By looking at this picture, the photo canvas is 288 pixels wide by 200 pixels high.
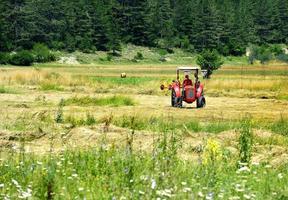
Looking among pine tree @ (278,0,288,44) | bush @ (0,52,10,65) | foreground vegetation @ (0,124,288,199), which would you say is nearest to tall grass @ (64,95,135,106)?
foreground vegetation @ (0,124,288,199)

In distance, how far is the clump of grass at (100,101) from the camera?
96.5 feet

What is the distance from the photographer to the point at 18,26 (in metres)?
102

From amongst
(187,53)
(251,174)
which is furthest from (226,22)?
(251,174)

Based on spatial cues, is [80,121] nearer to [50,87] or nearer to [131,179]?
[131,179]

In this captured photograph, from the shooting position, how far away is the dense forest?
101438mm

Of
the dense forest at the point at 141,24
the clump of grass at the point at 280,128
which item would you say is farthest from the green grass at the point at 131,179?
the dense forest at the point at 141,24

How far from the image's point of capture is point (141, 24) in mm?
120438

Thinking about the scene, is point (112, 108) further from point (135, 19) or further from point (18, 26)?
point (135, 19)

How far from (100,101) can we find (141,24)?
3607 inches

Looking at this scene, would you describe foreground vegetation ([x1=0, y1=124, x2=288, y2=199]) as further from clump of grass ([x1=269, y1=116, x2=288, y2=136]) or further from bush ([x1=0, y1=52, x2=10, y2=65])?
bush ([x1=0, y1=52, x2=10, y2=65])

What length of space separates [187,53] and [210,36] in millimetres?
8063

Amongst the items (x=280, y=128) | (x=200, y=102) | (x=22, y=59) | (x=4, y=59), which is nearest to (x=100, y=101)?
(x=200, y=102)

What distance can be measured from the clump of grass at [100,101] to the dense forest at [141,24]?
6704 centimetres

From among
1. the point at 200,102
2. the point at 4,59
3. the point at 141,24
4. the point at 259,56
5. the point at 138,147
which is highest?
the point at 138,147
